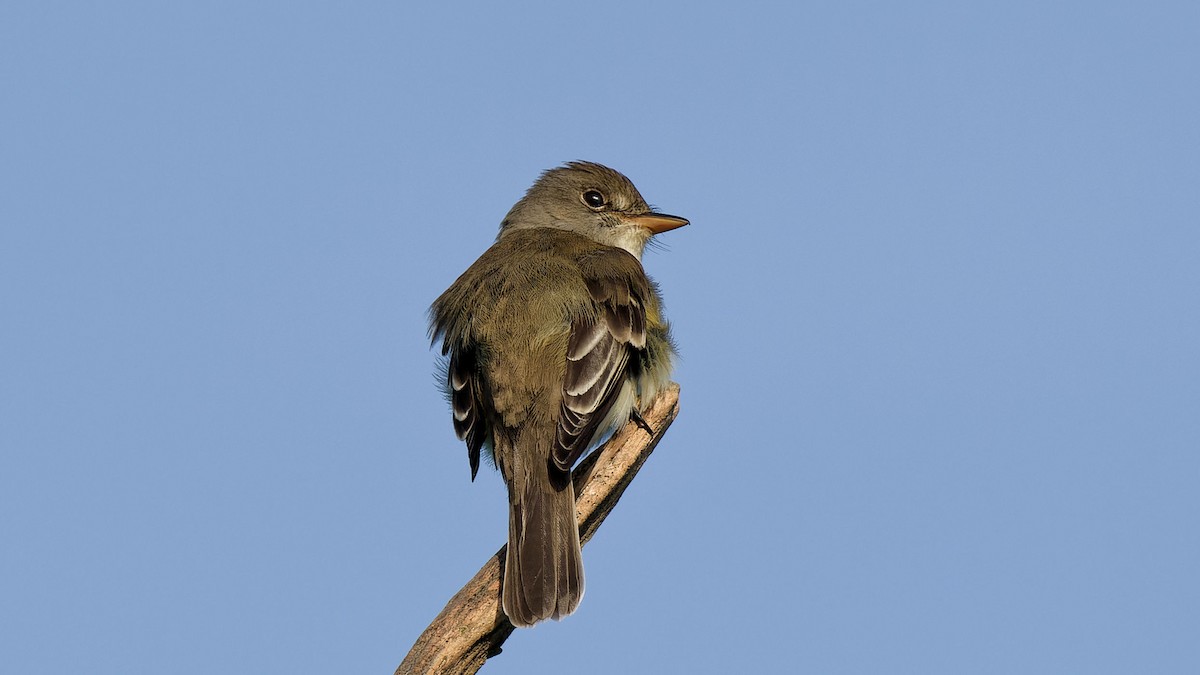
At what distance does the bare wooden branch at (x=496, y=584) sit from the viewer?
21.1 ft

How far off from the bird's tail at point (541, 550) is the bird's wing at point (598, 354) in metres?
0.17

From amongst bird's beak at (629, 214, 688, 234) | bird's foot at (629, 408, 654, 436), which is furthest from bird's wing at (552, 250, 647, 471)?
bird's beak at (629, 214, 688, 234)

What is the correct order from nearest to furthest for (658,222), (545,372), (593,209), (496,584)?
(496,584) < (545,372) < (658,222) < (593,209)

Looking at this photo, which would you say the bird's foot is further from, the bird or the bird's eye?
the bird's eye

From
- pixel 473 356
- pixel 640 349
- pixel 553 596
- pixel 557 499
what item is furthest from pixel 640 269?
pixel 553 596

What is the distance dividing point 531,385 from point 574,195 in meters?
2.98

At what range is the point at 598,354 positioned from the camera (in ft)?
24.6

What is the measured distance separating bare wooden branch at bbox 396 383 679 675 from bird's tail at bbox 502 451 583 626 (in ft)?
0.40

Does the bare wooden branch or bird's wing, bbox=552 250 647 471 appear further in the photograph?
bird's wing, bbox=552 250 647 471

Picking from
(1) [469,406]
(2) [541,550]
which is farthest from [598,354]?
(2) [541,550]

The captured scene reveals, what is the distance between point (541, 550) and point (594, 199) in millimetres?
3800

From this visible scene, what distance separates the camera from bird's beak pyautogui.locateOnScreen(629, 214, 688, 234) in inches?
379

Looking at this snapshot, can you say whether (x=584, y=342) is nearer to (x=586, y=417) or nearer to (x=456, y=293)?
(x=586, y=417)

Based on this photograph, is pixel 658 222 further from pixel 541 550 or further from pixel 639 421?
pixel 541 550
